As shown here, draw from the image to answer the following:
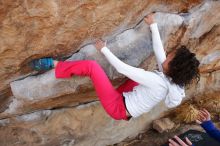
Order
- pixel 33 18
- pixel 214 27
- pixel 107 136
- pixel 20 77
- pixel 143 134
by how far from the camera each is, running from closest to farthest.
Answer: pixel 33 18 → pixel 20 77 → pixel 214 27 → pixel 107 136 → pixel 143 134

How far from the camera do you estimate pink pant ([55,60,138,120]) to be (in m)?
3.83

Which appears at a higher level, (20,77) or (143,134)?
(20,77)

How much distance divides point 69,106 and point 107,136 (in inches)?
32.3

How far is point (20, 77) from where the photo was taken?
406 centimetres

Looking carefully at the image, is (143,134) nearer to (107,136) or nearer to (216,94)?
(107,136)

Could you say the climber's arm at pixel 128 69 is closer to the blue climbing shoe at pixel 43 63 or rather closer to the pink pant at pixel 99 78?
the pink pant at pixel 99 78

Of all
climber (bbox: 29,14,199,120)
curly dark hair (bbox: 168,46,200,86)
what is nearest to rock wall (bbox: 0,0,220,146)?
climber (bbox: 29,14,199,120)

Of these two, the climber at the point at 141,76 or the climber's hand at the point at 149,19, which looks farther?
the climber's hand at the point at 149,19

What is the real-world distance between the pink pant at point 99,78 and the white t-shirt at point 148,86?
0.10 m

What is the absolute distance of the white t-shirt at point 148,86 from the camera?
3719 millimetres

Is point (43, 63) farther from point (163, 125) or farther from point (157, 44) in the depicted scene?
point (163, 125)

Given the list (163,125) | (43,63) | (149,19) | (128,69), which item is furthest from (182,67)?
(163,125)

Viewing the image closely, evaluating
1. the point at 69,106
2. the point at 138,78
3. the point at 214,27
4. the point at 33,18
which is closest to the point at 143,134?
the point at 69,106

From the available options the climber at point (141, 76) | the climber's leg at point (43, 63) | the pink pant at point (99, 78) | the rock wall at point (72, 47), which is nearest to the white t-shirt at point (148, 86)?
the climber at point (141, 76)
